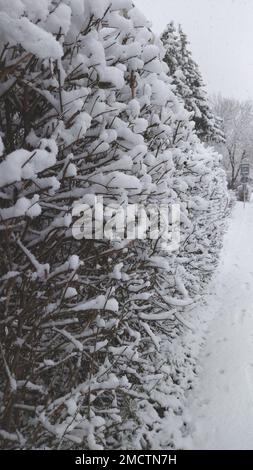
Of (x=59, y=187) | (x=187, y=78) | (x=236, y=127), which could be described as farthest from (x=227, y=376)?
(x=236, y=127)

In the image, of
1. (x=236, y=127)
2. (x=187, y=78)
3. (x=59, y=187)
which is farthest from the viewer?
(x=236, y=127)

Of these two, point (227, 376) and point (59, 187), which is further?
point (227, 376)

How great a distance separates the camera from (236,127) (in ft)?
152

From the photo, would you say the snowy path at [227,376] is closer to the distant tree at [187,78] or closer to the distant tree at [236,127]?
the distant tree at [187,78]

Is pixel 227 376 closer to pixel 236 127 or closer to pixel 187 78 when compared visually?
pixel 187 78

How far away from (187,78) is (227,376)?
19320 mm

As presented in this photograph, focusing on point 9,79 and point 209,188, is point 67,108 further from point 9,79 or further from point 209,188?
point 209,188

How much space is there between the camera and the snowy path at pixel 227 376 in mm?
3781

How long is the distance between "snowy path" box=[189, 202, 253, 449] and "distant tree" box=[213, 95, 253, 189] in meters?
39.3

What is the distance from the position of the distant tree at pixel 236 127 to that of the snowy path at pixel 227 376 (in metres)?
39.3

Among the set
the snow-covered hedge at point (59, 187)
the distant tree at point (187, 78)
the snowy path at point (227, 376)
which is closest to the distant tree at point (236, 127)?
the distant tree at point (187, 78)

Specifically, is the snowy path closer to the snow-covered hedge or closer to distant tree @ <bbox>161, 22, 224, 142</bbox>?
the snow-covered hedge

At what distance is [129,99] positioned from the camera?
3.16 m
